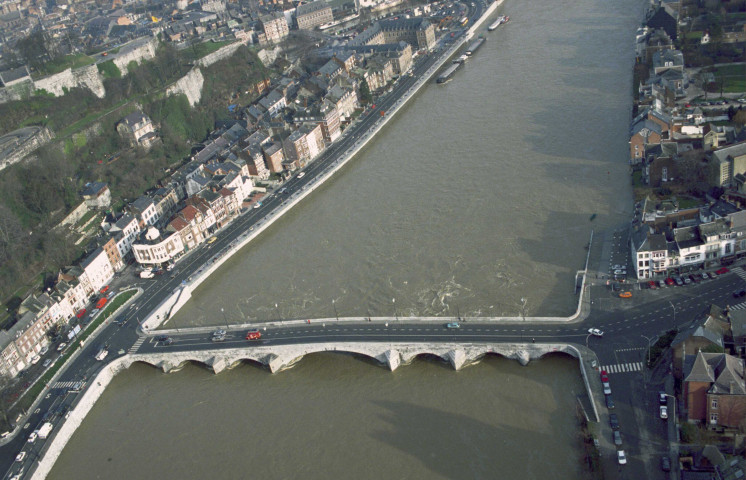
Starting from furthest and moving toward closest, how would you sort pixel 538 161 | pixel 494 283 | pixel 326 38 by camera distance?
pixel 326 38 < pixel 538 161 < pixel 494 283

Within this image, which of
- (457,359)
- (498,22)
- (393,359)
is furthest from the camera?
(498,22)

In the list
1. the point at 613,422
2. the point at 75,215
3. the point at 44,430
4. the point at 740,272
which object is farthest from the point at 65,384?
the point at 740,272

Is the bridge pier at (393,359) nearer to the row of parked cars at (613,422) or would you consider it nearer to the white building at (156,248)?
the row of parked cars at (613,422)

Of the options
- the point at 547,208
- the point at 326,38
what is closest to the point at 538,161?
the point at 547,208

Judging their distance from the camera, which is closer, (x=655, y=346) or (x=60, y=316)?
(x=655, y=346)

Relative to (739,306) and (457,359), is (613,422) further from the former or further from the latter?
(739,306)

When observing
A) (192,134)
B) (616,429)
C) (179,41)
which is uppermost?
(179,41)

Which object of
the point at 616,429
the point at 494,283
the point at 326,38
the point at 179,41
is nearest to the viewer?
the point at 616,429

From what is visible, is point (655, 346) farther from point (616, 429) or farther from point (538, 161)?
point (538, 161)
